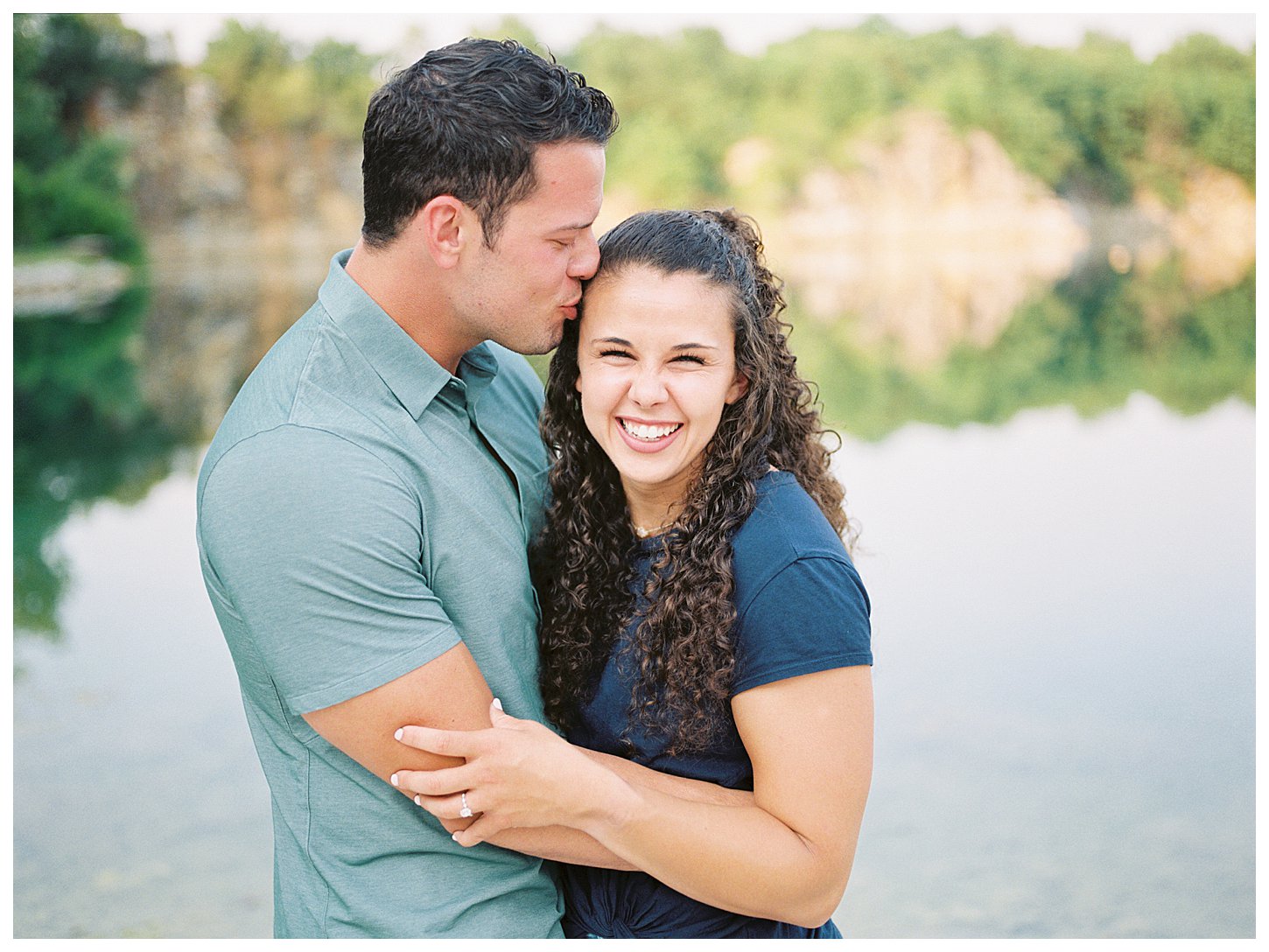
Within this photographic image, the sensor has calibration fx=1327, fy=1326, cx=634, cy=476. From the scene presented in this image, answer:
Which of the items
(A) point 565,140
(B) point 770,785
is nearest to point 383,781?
(B) point 770,785

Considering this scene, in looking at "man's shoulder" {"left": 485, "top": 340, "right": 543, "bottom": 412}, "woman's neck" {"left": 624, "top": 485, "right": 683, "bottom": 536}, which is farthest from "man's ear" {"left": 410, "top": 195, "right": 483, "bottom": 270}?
"woman's neck" {"left": 624, "top": 485, "right": 683, "bottom": 536}

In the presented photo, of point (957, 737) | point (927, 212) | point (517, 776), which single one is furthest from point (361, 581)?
point (927, 212)

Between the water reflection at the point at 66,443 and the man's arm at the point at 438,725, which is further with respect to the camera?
the water reflection at the point at 66,443

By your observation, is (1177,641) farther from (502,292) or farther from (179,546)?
(179,546)

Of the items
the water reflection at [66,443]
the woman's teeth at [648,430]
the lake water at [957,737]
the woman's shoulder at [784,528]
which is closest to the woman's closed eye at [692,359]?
the woman's teeth at [648,430]

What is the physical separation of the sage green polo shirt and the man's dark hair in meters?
0.21

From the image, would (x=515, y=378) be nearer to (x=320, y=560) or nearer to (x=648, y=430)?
(x=648, y=430)

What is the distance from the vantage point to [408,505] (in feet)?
6.61

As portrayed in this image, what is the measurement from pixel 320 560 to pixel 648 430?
589 mm

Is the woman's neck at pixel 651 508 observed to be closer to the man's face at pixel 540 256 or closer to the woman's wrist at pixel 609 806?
the man's face at pixel 540 256

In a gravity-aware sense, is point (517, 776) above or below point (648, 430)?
below

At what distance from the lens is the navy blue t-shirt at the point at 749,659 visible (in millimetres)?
2014

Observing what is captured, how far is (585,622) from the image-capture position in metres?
2.27

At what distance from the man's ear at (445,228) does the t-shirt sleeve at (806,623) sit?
0.77 meters
